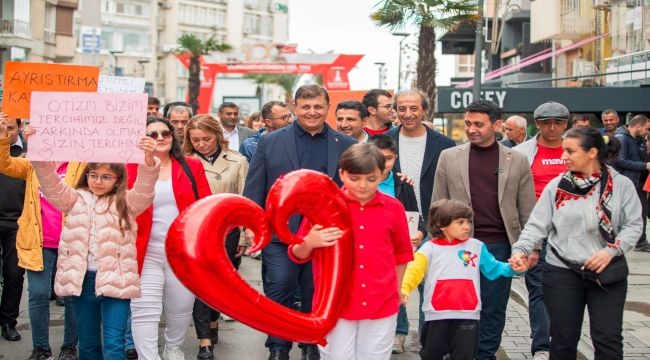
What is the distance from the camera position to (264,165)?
289 inches

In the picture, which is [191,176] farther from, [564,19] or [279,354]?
Result: [564,19]

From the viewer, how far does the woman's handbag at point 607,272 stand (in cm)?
618

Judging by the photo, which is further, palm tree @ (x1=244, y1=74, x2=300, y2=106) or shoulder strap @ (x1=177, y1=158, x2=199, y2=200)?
palm tree @ (x1=244, y1=74, x2=300, y2=106)

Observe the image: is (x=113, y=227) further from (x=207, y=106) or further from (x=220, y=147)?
(x=207, y=106)

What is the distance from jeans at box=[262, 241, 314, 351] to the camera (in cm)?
711

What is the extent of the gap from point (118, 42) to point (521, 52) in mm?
64007

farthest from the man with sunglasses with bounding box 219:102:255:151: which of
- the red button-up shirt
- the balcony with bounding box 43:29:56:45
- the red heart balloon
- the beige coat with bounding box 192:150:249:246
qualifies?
the balcony with bounding box 43:29:56:45

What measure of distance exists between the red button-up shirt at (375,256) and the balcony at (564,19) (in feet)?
84.5

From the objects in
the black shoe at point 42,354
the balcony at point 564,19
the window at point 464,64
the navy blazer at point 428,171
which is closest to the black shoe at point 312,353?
the navy blazer at point 428,171

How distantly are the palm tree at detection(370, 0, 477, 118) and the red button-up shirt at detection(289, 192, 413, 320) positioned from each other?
62.7 feet

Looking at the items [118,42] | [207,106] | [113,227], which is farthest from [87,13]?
[118,42]

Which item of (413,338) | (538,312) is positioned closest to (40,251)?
(413,338)

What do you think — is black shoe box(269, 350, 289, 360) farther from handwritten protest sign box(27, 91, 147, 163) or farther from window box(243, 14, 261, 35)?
window box(243, 14, 261, 35)

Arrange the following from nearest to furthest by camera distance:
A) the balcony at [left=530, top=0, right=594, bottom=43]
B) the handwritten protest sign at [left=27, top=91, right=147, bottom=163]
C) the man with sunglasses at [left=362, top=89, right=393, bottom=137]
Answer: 1. the handwritten protest sign at [left=27, top=91, right=147, bottom=163]
2. the man with sunglasses at [left=362, top=89, right=393, bottom=137]
3. the balcony at [left=530, top=0, right=594, bottom=43]
